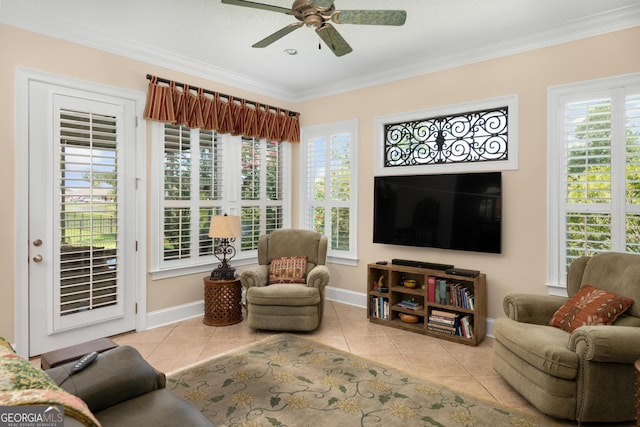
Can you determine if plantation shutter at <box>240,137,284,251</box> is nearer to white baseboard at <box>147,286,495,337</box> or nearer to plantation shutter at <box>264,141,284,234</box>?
plantation shutter at <box>264,141,284,234</box>

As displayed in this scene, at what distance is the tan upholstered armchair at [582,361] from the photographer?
2074 millimetres

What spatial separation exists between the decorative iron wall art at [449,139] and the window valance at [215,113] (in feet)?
4.88

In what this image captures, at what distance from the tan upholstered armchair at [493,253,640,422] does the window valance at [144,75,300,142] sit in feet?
11.7

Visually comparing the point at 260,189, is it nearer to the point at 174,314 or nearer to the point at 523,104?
the point at 174,314

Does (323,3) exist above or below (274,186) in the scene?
above

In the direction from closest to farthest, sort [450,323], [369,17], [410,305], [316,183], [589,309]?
[369,17], [589,309], [450,323], [410,305], [316,183]

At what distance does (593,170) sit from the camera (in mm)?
3150

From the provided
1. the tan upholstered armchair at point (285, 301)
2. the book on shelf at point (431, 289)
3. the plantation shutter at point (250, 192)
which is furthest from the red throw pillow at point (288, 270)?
the book on shelf at point (431, 289)

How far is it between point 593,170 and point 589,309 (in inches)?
52.6

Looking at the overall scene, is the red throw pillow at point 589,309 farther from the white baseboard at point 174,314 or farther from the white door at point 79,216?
the white door at point 79,216

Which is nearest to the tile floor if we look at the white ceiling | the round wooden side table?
the round wooden side table

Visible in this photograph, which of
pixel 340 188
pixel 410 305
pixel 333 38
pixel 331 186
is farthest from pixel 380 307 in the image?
pixel 333 38

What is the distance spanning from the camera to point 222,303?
3.99 meters

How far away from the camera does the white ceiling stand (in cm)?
294
